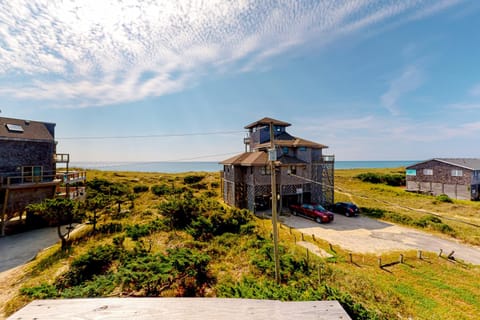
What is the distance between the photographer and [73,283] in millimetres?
7406

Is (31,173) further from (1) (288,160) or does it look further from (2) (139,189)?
(1) (288,160)

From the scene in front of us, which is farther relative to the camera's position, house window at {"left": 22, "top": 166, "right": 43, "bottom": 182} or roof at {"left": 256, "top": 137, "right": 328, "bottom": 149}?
roof at {"left": 256, "top": 137, "right": 328, "bottom": 149}

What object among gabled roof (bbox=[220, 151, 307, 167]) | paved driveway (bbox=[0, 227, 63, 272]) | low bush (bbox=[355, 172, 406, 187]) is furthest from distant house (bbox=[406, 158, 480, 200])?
paved driveway (bbox=[0, 227, 63, 272])

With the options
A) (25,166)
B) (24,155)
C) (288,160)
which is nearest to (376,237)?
(288,160)

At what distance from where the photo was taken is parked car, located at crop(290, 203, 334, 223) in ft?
56.6

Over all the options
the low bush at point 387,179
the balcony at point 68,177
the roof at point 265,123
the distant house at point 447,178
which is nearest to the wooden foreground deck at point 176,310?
the balcony at point 68,177

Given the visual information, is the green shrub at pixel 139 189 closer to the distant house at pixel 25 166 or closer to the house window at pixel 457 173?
the distant house at pixel 25 166

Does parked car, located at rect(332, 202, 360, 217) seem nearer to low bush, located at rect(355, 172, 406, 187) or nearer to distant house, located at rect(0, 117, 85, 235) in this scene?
distant house, located at rect(0, 117, 85, 235)

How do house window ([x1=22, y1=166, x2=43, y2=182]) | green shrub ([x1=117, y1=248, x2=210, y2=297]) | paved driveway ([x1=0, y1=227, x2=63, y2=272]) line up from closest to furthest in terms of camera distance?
green shrub ([x1=117, y1=248, x2=210, y2=297]), paved driveway ([x1=0, y1=227, x2=63, y2=272]), house window ([x1=22, y1=166, x2=43, y2=182])

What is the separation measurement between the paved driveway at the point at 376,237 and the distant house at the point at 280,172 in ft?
12.0

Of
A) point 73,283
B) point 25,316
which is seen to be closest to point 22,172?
point 73,283

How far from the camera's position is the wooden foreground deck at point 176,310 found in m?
1.31

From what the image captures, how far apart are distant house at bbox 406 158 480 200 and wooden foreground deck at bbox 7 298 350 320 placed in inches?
1649

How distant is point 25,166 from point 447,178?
51003 mm
